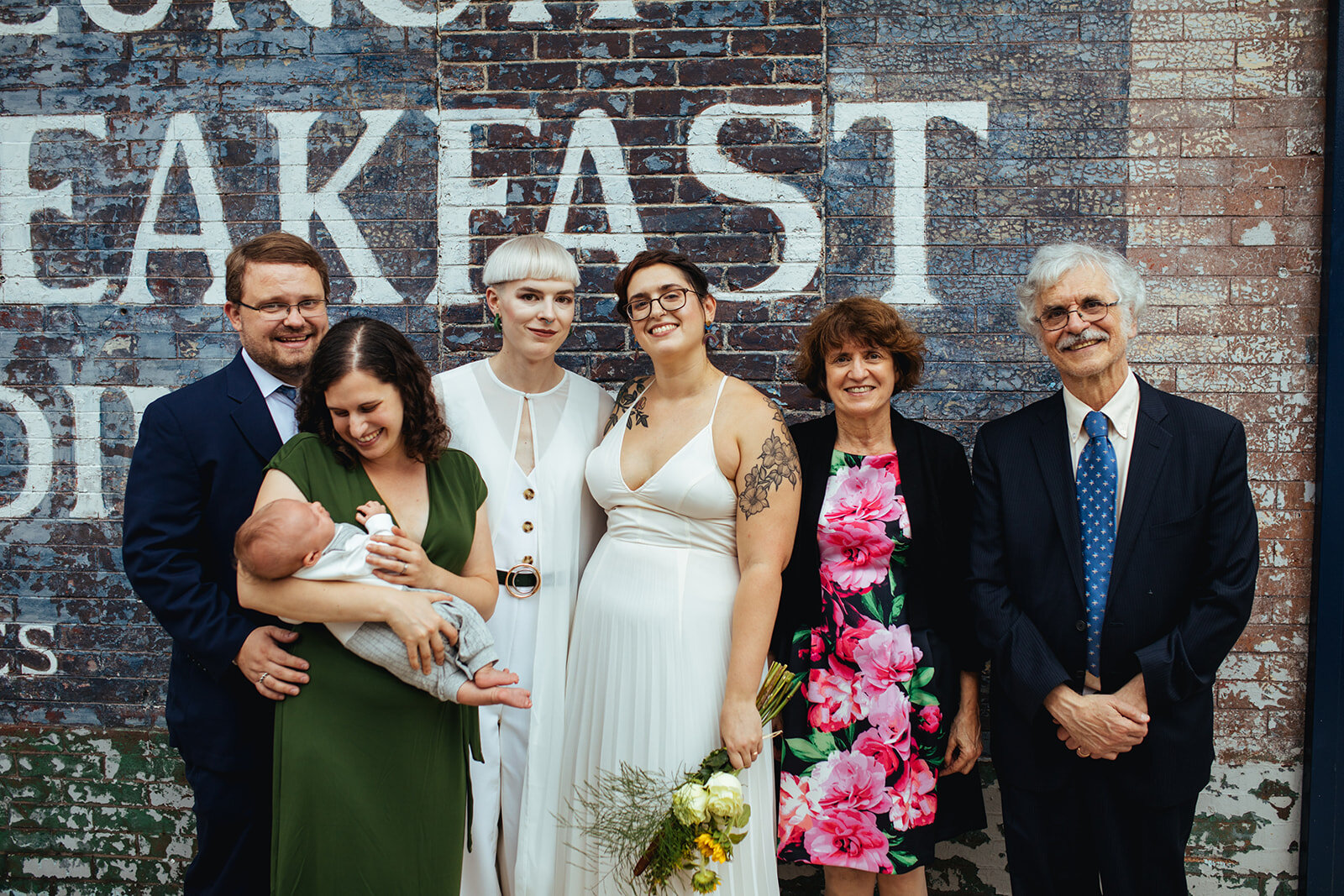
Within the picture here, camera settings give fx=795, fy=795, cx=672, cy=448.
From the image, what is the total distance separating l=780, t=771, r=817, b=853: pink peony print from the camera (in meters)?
2.54

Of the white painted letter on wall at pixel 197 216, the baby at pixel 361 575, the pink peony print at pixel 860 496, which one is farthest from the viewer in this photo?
the white painted letter on wall at pixel 197 216

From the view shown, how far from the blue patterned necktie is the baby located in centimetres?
169

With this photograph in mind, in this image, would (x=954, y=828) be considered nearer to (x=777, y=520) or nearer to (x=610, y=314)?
(x=777, y=520)

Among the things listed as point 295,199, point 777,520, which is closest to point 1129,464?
point 777,520

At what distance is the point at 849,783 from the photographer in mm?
2512

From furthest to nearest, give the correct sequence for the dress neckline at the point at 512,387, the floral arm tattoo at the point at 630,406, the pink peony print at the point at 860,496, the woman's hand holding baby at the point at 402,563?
the dress neckline at the point at 512,387
the floral arm tattoo at the point at 630,406
the pink peony print at the point at 860,496
the woman's hand holding baby at the point at 402,563

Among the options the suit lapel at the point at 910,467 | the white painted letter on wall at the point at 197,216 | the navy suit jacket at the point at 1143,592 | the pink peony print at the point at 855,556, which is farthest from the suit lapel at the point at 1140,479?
the white painted letter on wall at the point at 197,216

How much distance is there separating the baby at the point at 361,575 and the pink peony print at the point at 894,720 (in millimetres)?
1098

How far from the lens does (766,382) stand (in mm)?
3266

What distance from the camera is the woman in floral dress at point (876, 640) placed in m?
2.49

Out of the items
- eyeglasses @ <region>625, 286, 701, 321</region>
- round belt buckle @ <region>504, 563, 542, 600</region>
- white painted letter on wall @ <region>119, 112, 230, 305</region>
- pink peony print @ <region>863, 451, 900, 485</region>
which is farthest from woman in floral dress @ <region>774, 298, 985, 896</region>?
Answer: white painted letter on wall @ <region>119, 112, 230, 305</region>

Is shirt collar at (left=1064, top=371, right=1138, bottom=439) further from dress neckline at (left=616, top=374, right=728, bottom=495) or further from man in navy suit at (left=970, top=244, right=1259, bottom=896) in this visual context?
dress neckline at (left=616, top=374, right=728, bottom=495)

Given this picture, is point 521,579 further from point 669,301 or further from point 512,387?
point 669,301

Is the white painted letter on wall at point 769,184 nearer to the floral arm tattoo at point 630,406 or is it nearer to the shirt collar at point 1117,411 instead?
the floral arm tattoo at point 630,406
